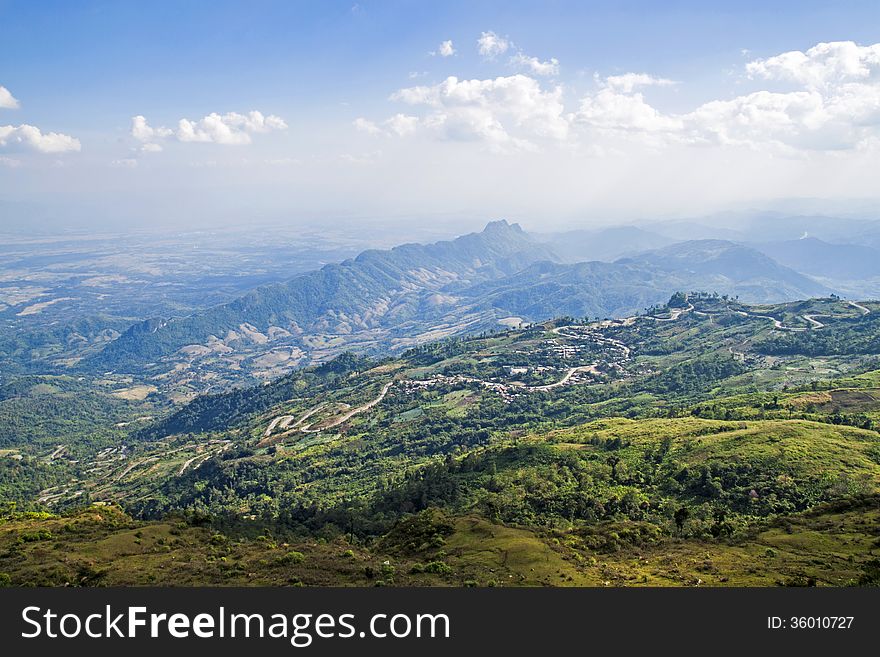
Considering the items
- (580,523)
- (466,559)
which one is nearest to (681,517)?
(580,523)

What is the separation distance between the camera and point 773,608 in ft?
103

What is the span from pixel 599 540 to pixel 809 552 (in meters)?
21.3

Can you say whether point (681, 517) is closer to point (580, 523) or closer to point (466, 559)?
point (580, 523)

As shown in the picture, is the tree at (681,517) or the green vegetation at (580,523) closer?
the green vegetation at (580,523)

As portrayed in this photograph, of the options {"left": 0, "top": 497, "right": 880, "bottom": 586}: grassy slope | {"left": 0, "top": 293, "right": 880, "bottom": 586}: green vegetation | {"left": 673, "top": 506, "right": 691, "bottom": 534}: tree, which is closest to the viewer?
{"left": 0, "top": 497, "right": 880, "bottom": 586}: grassy slope

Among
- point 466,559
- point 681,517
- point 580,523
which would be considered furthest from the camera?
point 580,523

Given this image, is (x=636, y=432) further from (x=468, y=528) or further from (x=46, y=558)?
(x=46, y=558)

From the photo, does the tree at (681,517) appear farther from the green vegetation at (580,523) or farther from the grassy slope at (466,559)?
the grassy slope at (466,559)

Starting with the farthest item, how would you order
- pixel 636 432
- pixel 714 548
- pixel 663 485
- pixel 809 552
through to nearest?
pixel 636 432 < pixel 663 485 < pixel 714 548 < pixel 809 552

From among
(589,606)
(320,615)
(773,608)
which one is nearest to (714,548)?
(773,608)

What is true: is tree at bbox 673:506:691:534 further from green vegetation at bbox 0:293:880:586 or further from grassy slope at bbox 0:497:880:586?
grassy slope at bbox 0:497:880:586

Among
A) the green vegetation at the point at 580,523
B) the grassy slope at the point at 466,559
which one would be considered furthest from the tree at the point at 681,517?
the grassy slope at the point at 466,559

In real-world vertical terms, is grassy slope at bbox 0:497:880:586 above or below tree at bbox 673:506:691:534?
above

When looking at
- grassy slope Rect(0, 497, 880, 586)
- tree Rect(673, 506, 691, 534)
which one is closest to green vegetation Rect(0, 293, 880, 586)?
grassy slope Rect(0, 497, 880, 586)
